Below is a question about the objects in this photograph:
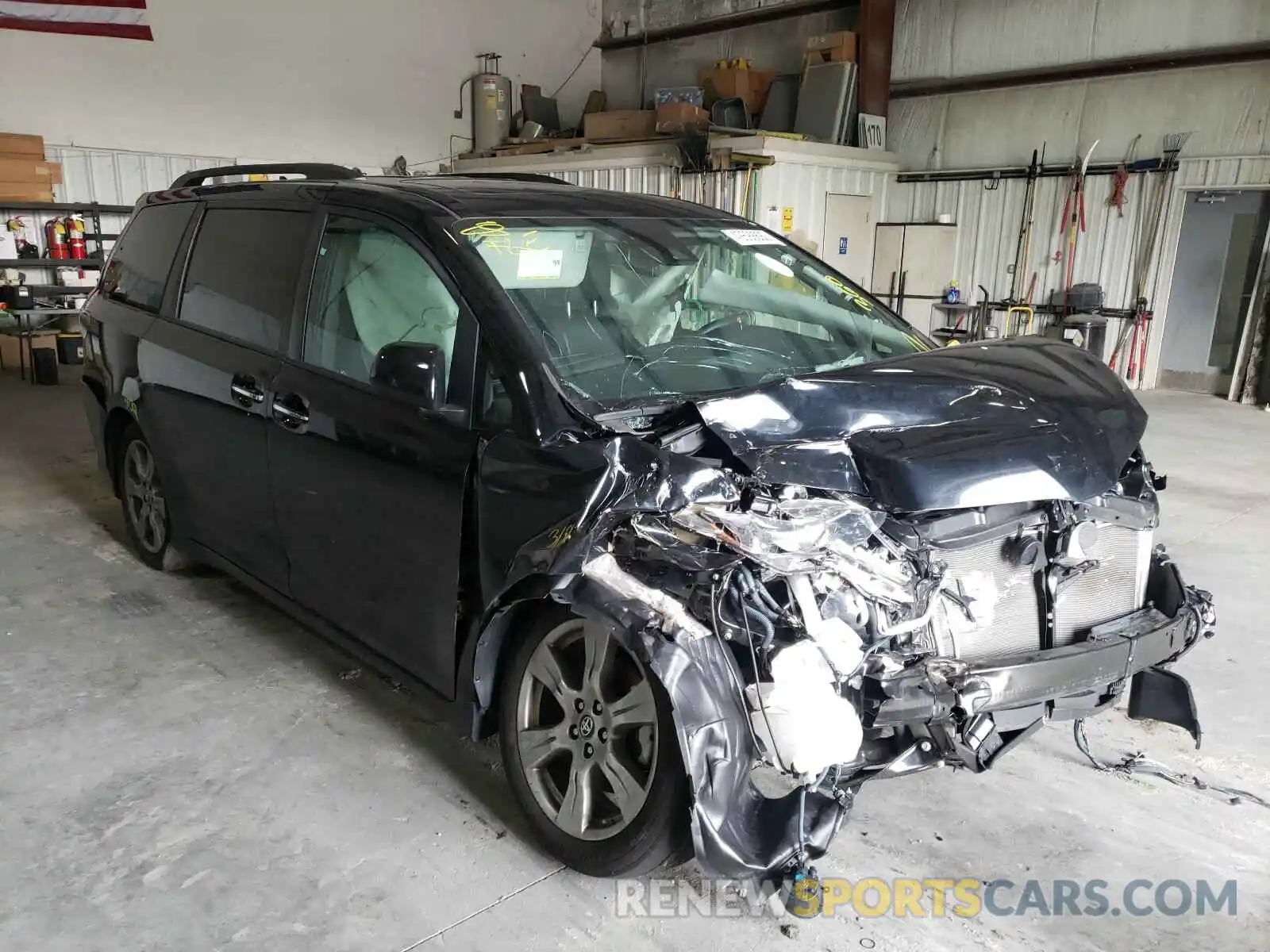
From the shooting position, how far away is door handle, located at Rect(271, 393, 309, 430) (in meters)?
2.65

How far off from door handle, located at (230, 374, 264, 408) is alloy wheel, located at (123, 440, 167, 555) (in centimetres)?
97

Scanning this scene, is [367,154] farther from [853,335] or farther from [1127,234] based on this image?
[853,335]

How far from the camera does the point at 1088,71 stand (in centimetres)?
935

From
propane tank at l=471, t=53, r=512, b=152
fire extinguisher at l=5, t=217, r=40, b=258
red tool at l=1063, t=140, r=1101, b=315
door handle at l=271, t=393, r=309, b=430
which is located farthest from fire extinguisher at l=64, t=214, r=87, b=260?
red tool at l=1063, t=140, r=1101, b=315

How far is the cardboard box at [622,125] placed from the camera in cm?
1109

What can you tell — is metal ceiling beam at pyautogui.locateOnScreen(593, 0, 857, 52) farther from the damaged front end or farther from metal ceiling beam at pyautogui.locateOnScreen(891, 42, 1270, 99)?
the damaged front end

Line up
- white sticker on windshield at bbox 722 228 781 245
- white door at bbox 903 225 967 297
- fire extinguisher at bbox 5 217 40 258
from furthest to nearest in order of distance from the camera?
white door at bbox 903 225 967 297, fire extinguisher at bbox 5 217 40 258, white sticker on windshield at bbox 722 228 781 245

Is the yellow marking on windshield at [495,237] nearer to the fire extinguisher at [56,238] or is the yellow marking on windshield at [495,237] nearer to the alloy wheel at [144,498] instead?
→ the alloy wheel at [144,498]

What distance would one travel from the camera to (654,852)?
1.97 metres

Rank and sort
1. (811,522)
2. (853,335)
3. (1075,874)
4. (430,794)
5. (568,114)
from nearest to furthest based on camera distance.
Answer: (811,522)
(1075,874)
(430,794)
(853,335)
(568,114)

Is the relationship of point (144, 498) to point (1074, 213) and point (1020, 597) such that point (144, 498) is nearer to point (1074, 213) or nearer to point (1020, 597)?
point (1020, 597)

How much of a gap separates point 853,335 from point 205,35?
11.1 metres

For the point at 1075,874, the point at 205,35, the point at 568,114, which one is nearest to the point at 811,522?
the point at 1075,874

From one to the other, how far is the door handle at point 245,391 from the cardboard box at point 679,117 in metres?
7.71
